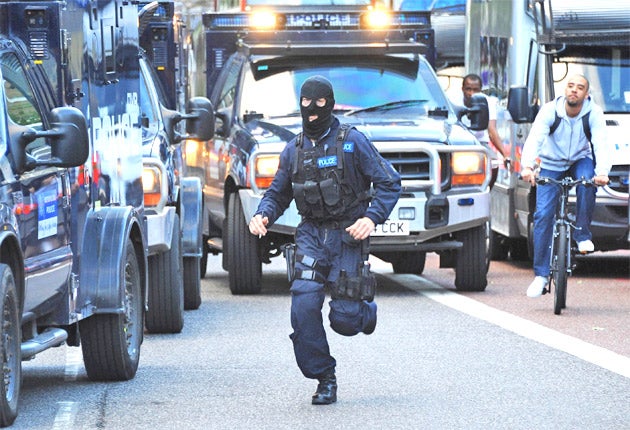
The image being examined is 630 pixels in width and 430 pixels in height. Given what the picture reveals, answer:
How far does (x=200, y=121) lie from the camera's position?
47.8ft

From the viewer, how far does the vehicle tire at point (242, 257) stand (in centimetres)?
1571

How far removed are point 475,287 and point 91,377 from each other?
610 cm

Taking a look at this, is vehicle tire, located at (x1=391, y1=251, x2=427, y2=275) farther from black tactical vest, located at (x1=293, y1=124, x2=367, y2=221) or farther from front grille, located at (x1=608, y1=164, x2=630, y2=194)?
black tactical vest, located at (x1=293, y1=124, x2=367, y2=221)

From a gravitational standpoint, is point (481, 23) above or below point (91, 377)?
above

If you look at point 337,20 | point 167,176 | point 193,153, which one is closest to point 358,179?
point 167,176

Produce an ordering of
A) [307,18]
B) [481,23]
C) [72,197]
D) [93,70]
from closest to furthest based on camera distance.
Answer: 1. [72,197]
2. [93,70]
3. [307,18]
4. [481,23]

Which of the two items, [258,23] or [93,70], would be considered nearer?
[93,70]

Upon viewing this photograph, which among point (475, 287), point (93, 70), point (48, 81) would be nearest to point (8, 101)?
point (48, 81)

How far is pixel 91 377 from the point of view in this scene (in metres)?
10.4

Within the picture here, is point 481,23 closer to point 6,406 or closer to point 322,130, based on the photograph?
point 322,130

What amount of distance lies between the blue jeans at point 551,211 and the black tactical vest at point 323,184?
4.86m

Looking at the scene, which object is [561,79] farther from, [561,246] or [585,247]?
[561,246]

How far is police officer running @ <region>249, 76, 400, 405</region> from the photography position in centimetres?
941

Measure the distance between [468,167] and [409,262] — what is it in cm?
223
